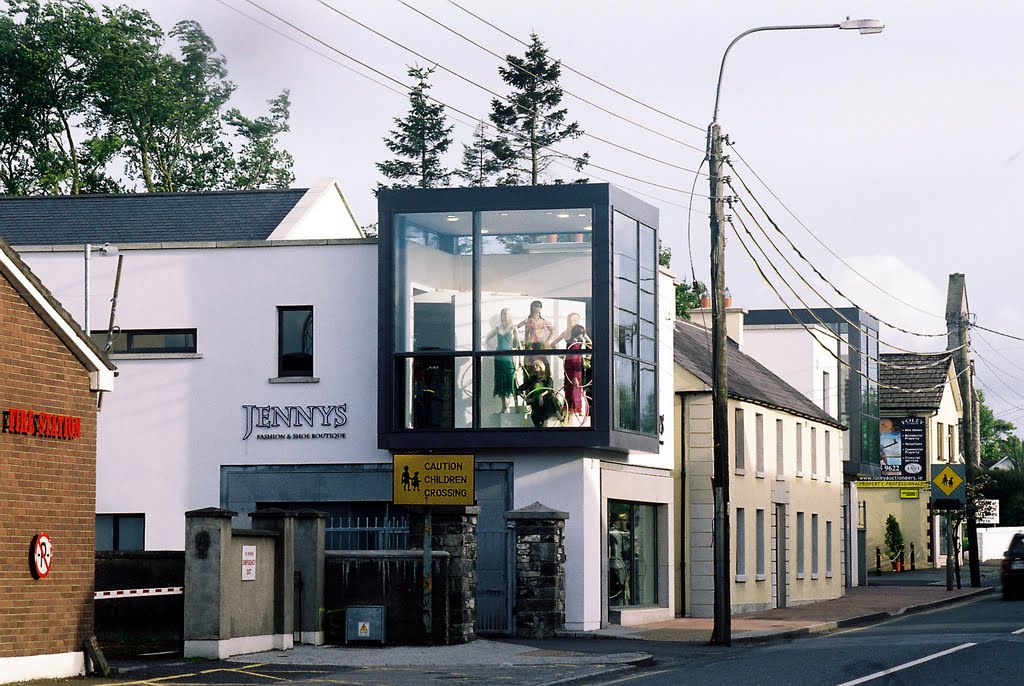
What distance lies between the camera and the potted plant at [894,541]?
218 feet

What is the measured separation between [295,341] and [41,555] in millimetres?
11902

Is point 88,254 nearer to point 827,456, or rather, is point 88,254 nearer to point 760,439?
point 760,439

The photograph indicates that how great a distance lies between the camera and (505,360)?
28.7 m

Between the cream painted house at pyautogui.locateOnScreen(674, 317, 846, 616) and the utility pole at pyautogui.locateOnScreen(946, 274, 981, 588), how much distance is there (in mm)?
4510

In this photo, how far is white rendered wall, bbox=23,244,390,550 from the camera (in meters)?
30.0

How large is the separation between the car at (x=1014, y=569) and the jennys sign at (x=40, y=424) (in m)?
28.3

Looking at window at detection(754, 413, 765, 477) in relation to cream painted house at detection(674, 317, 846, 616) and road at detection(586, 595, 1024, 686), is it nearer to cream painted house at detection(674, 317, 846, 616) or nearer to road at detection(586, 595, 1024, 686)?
cream painted house at detection(674, 317, 846, 616)

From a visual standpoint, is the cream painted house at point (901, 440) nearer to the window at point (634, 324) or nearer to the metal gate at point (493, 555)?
the window at point (634, 324)

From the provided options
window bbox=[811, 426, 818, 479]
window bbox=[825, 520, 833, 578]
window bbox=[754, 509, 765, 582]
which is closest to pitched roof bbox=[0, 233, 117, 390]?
window bbox=[754, 509, 765, 582]

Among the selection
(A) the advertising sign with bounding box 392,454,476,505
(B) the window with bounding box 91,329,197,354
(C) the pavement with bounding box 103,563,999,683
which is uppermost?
(B) the window with bounding box 91,329,197,354

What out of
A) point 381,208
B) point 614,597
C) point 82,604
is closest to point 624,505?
point 614,597

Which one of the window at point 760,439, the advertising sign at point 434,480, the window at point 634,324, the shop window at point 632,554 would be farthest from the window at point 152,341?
the window at point 760,439

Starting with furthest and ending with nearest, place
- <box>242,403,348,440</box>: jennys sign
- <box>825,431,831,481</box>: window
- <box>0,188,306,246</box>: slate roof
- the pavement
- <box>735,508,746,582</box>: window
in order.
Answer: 1. <box>825,431,831,481</box>: window
2. <box>735,508,746,582</box>: window
3. <box>0,188,306,246</box>: slate roof
4. <box>242,403,348,440</box>: jennys sign
5. the pavement

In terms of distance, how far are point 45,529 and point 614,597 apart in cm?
1479
